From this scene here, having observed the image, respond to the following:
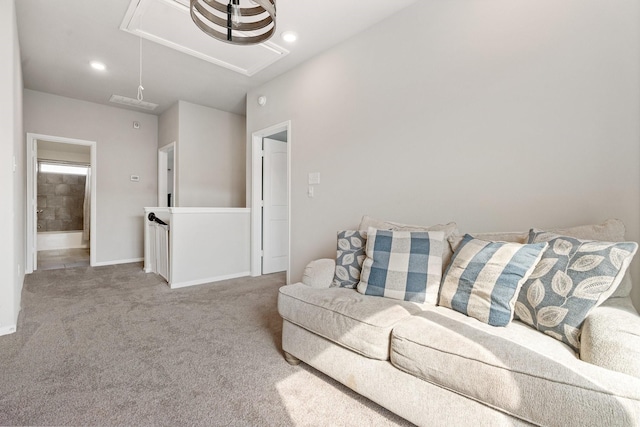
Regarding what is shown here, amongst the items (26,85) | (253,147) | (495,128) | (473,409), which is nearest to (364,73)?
(495,128)

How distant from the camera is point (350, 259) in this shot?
208 cm

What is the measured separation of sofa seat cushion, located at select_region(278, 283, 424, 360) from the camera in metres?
1.44

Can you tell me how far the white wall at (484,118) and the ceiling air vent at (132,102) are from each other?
311cm

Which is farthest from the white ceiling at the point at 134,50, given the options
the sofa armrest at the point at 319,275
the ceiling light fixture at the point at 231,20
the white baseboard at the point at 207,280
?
the white baseboard at the point at 207,280

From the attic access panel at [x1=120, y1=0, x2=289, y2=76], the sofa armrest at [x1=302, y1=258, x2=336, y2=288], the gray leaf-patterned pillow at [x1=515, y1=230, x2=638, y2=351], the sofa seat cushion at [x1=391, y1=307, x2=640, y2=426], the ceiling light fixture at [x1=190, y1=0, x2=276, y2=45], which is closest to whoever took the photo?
the sofa seat cushion at [x1=391, y1=307, x2=640, y2=426]

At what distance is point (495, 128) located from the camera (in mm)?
2002

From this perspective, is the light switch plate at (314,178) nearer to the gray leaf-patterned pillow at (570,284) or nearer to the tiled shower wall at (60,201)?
the gray leaf-patterned pillow at (570,284)

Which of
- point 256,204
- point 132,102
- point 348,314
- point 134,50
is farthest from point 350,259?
point 132,102

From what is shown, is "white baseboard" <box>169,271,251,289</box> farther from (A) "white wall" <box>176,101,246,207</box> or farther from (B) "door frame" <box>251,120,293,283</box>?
(A) "white wall" <box>176,101,246,207</box>

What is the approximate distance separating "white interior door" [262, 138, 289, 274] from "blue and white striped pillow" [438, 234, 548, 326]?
304 centimetres

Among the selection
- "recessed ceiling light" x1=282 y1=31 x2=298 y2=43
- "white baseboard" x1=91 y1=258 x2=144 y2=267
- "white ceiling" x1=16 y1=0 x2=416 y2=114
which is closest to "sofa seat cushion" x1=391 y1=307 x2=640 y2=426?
"white ceiling" x1=16 y1=0 x2=416 y2=114

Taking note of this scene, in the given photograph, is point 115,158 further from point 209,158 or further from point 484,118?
point 484,118

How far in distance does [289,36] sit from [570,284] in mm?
2862

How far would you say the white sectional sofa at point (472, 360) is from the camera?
0.95 metres
